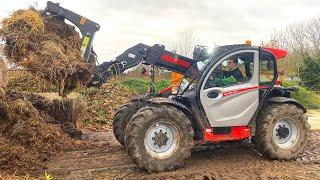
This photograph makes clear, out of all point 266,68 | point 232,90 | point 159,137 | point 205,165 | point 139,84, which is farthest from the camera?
point 139,84

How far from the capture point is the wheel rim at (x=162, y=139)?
7621 mm

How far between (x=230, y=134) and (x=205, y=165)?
0.78 metres

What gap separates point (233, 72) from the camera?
27.7 ft

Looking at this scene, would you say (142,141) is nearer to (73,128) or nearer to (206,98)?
(206,98)

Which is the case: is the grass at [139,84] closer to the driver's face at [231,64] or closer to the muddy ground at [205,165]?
the muddy ground at [205,165]

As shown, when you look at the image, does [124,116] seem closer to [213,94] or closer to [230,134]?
[213,94]

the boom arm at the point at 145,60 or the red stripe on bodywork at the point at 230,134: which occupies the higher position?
the boom arm at the point at 145,60

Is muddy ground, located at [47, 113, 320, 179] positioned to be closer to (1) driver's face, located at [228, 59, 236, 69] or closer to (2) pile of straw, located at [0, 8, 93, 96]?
(2) pile of straw, located at [0, 8, 93, 96]

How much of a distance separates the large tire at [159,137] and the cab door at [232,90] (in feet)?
2.20

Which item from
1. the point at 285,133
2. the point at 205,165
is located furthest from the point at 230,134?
the point at 285,133

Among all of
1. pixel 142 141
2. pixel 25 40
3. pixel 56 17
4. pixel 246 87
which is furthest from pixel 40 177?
pixel 246 87

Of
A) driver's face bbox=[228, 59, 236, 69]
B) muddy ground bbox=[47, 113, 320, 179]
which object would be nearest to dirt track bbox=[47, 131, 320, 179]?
muddy ground bbox=[47, 113, 320, 179]

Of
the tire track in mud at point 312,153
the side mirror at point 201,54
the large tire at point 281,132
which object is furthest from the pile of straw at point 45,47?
the tire track in mud at point 312,153

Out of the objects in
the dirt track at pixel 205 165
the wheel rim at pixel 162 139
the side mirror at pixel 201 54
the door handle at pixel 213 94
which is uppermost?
the side mirror at pixel 201 54
